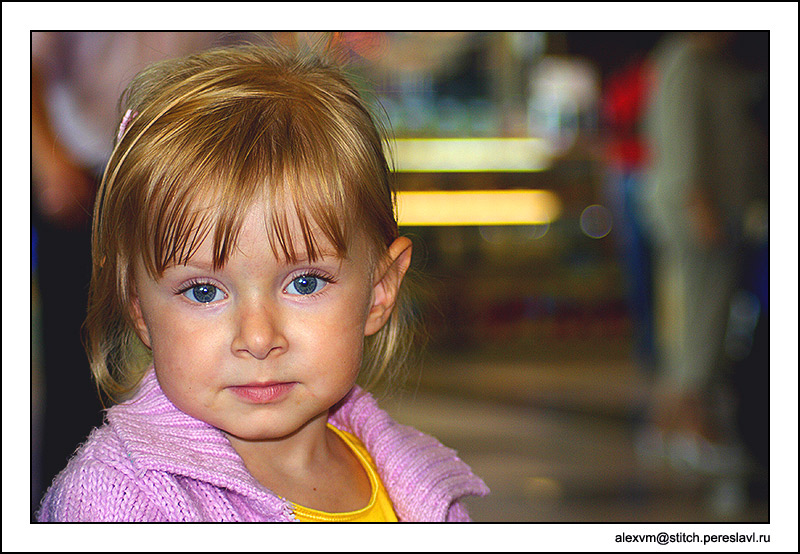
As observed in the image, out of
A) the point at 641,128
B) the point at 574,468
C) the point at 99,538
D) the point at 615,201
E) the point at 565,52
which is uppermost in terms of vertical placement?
the point at 565,52

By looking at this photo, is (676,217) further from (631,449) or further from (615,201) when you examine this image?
(615,201)

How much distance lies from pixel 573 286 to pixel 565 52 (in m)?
1.15

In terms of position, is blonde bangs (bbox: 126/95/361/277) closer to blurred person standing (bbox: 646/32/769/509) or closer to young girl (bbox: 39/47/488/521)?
young girl (bbox: 39/47/488/521)

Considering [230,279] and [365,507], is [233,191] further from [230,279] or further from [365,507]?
[365,507]

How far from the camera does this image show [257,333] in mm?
500

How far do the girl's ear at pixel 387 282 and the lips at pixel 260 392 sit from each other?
0.30 ft

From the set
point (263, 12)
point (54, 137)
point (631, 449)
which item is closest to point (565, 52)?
point (631, 449)

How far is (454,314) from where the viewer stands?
13.1ft

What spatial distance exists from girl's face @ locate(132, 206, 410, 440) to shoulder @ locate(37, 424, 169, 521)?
0.18ft

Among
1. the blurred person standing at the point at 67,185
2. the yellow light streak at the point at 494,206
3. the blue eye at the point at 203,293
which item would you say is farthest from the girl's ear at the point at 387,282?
the yellow light streak at the point at 494,206

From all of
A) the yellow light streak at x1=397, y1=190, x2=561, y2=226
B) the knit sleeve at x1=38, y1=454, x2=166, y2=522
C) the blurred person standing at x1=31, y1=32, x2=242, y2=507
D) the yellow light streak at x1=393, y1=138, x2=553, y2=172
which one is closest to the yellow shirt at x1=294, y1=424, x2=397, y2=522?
the knit sleeve at x1=38, y1=454, x2=166, y2=522

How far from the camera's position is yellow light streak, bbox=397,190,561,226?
3053mm

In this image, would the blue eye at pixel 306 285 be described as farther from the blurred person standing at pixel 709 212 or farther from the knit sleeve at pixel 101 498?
the blurred person standing at pixel 709 212

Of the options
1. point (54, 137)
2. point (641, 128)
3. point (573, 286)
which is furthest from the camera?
point (573, 286)
